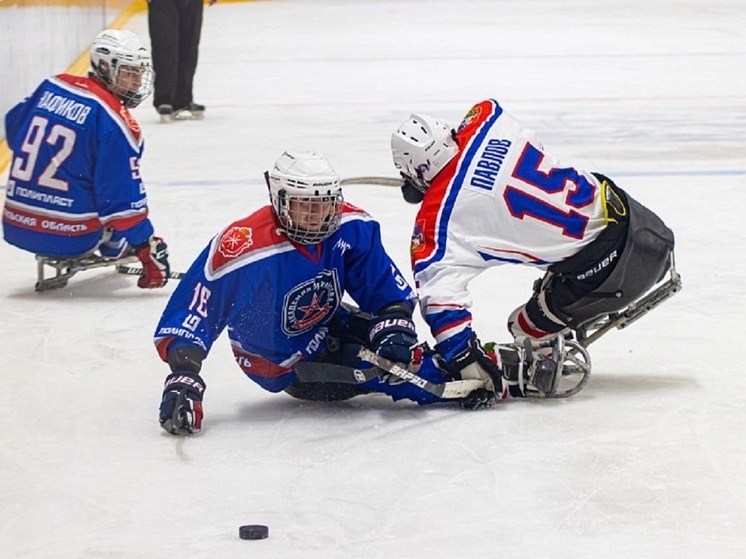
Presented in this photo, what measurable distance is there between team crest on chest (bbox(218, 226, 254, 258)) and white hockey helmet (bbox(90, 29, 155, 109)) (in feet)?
4.74

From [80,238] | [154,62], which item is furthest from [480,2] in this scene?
[80,238]

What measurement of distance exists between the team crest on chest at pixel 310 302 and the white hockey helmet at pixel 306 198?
112 millimetres

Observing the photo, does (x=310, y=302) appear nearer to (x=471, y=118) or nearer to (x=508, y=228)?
(x=508, y=228)

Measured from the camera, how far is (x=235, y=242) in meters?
3.17

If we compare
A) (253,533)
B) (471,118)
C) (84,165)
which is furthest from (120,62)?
(253,533)

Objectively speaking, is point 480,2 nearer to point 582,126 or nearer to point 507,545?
point 582,126

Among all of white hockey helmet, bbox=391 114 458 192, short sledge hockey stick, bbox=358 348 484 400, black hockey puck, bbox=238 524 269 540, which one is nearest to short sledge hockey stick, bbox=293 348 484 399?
short sledge hockey stick, bbox=358 348 484 400

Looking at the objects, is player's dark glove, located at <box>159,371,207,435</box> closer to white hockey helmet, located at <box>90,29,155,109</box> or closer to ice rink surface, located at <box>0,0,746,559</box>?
ice rink surface, located at <box>0,0,746,559</box>

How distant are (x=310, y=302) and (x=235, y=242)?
208 millimetres

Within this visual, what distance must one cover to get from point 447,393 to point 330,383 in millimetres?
275

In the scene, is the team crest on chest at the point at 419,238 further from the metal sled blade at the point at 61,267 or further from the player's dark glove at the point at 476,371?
the metal sled blade at the point at 61,267

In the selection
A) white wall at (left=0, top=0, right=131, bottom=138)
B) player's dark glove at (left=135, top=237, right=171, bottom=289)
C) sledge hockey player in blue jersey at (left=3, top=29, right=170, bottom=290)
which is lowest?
white wall at (left=0, top=0, right=131, bottom=138)

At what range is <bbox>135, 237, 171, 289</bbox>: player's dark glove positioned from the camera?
4508 mm

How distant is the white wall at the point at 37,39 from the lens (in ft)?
22.3
